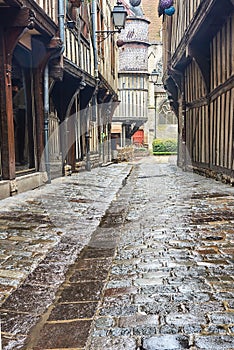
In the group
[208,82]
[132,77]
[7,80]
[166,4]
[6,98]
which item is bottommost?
[6,98]

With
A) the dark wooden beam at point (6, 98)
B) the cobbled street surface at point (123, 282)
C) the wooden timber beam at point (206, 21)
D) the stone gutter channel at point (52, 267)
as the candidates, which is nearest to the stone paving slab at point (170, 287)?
the cobbled street surface at point (123, 282)

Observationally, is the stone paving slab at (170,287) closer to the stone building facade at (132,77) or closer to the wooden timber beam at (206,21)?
the wooden timber beam at (206,21)

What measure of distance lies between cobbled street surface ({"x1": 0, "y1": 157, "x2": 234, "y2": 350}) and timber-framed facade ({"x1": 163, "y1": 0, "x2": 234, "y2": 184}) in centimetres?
283

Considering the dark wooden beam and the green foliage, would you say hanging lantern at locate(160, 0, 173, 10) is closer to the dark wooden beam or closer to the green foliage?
the dark wooden beam

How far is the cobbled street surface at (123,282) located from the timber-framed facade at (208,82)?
2832mm

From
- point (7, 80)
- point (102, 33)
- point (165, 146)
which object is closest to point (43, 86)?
point (7, 80)

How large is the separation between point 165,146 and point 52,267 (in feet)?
81.8

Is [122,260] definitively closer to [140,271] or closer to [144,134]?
[140,271]

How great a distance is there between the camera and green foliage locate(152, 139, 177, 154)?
2712 centimetres

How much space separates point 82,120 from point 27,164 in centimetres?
447

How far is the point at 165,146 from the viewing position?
27203mm

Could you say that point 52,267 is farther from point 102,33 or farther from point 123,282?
point 102,33

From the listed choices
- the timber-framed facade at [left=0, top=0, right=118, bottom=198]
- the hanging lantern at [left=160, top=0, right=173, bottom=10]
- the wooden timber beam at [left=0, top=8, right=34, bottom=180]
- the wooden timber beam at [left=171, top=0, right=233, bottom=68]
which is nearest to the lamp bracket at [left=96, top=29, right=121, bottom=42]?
the timber-framed facade at [left=0, top=0, right=118, bottom=198]

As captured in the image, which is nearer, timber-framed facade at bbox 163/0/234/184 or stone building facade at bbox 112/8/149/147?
timber-framed facade at bbox 163/0/234/184
